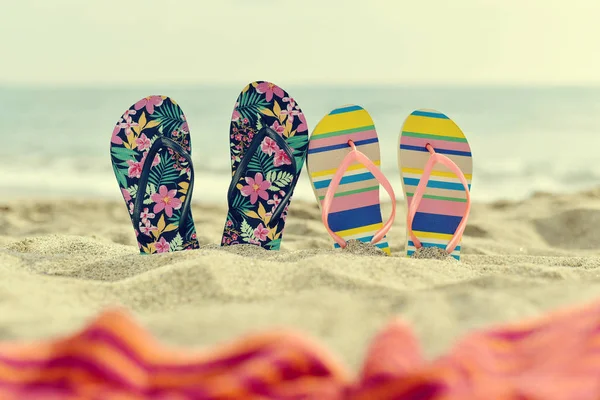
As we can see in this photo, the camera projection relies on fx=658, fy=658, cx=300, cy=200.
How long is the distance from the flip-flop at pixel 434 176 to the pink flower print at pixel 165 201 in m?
0.69

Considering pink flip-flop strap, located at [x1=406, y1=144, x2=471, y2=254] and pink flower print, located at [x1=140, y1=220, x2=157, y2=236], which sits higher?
pink flip-flop strap, located at [x1=406, y1=144, x2=471, y2=254]

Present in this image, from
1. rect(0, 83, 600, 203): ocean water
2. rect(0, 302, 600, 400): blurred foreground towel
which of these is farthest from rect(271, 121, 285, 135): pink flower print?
rect(0, 83, 600, 203): ocean water

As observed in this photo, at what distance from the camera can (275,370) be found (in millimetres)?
810

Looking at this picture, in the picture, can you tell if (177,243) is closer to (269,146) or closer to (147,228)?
(147,228)

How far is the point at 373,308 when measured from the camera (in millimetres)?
1146

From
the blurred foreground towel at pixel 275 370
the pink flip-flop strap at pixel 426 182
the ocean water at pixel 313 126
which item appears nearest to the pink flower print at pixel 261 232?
the pink flip-flop strap at pixel 426 182

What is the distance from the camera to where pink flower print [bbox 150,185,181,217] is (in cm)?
197

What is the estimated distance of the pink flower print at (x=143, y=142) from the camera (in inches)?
77.5

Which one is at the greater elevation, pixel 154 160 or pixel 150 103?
pixel 150 103

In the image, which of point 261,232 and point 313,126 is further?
point 313,126

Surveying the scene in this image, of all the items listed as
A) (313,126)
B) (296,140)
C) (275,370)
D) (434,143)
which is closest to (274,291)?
(275,370)

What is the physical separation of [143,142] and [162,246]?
316 millimetres

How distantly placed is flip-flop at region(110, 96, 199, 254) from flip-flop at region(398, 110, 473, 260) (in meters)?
0.66

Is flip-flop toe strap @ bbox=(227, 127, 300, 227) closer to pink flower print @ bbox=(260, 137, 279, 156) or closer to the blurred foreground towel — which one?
pink flower print @ bbox=(260, 137, 279, 156)
